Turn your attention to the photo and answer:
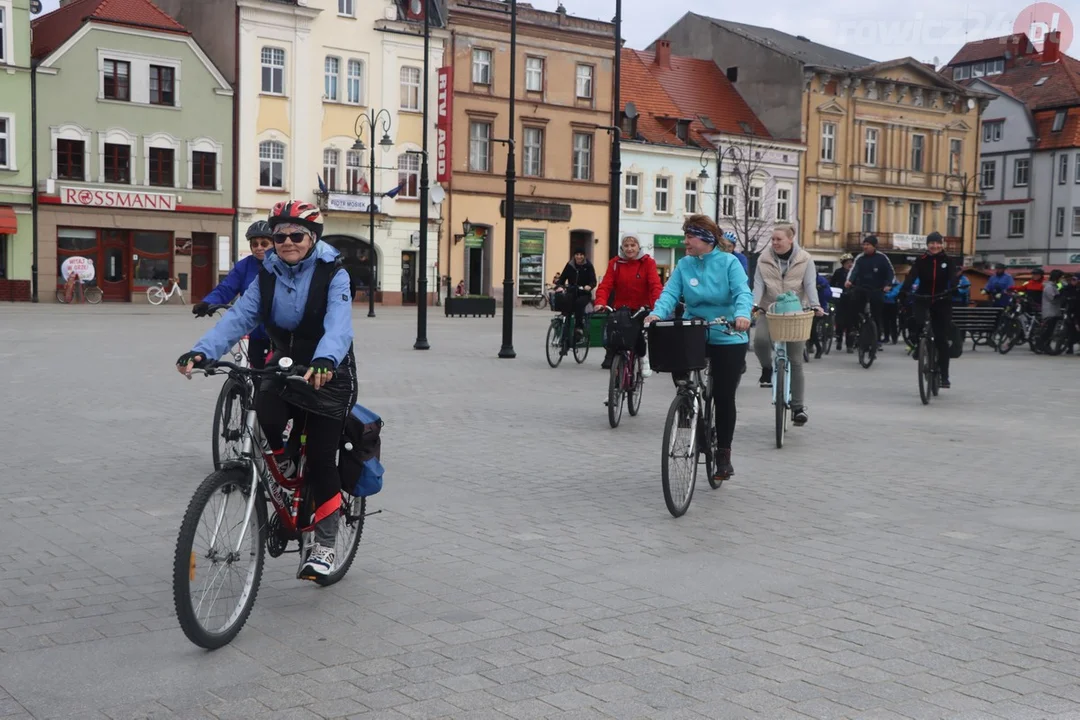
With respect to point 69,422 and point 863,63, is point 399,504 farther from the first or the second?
point 863,63

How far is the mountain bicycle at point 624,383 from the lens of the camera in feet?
41.3

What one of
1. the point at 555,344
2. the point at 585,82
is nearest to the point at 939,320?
the point at 555,344

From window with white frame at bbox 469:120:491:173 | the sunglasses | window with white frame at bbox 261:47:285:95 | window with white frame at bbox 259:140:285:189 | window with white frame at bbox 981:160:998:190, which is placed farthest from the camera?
window with white frame at bbox 981:160:998:190

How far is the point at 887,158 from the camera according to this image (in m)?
69.3

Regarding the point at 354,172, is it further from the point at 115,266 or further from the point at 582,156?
the point at 582,156

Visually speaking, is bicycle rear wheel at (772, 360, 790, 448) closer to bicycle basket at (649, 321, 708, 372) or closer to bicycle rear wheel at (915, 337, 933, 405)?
bicycle basket at (649, 321, 708, 372)

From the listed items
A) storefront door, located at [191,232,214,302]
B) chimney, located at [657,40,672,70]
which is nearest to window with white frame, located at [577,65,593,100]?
chimney, located at [657,40,672,70]

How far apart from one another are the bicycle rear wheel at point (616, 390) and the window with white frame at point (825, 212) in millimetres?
55460

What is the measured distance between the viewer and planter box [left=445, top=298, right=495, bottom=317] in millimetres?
40906

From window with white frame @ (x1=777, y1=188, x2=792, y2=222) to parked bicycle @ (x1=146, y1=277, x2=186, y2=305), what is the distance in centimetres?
2988

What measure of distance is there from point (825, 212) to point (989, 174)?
20.1 metres

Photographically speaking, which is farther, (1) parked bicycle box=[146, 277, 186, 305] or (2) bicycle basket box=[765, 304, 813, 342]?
(1) parked bicycle box=[146, 277, 186, 305]

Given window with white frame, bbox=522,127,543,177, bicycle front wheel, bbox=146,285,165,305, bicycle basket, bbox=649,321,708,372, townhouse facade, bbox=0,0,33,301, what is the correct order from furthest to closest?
1. window with white frame, bbox=522,127,543,177
2. bicycle front wheel, bbox=146,285,165,305
3. townhouse facade, bbox=0,0,33,301
4. bicycle basket, bbox=649,321,708,372

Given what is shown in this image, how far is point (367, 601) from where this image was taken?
5922mm
